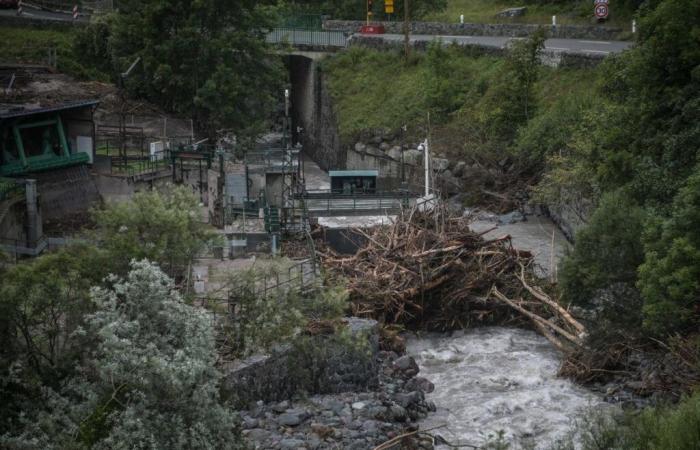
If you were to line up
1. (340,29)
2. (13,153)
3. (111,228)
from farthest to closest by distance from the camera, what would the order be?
(340,29), (13,153), (111,228)

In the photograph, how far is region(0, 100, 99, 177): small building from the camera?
35.2 meters

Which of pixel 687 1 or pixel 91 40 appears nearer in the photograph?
pixel 687 1

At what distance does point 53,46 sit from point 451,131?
21304 millimetres

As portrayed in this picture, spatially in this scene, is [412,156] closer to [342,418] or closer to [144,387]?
[342,418]

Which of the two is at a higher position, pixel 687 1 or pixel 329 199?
pixel 687 1

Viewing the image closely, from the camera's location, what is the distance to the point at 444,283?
29469 mm

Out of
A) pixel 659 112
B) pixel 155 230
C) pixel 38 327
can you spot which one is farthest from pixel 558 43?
pixel 38 327

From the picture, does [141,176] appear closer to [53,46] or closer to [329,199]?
[329,199]

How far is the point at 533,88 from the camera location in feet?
150

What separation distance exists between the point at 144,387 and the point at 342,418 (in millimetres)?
6040

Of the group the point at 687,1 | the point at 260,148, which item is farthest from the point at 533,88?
the point at 687,1

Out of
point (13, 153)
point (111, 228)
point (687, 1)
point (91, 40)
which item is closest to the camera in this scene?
point (111, 228)

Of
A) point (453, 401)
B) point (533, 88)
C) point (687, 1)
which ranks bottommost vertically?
point (453, 401)

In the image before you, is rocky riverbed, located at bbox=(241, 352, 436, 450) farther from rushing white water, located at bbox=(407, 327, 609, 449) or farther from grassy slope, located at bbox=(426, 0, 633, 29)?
grassy slope, located at bbox=(426, 0, 633, 29)
